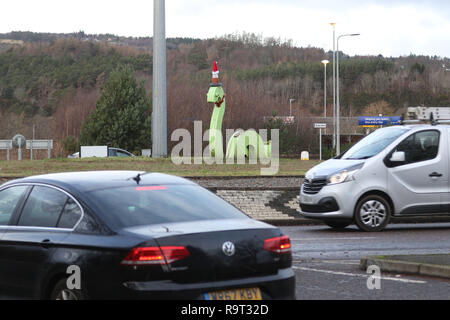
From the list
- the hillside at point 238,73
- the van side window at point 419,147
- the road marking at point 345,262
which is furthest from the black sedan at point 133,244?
the hillside at point 238,73

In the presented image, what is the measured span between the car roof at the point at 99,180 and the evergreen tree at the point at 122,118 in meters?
60.8

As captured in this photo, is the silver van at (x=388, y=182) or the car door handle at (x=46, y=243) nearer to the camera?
the car door handle at (x=46, y=243)

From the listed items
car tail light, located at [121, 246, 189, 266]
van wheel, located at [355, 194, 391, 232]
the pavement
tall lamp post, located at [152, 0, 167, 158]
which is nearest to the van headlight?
van wheel, located at [355, 194, 391, 232]

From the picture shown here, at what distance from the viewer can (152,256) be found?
19.6ft

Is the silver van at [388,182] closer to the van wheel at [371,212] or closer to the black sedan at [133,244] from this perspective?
the van wheel at [371,212]

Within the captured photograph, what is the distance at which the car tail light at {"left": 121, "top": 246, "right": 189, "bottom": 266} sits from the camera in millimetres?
5957

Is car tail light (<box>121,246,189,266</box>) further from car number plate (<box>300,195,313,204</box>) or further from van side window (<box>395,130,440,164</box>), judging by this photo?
van side window (<box>395,130,440,164</box>)

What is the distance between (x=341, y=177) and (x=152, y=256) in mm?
10489

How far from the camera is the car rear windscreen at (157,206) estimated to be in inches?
257

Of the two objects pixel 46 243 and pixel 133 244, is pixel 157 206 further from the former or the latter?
pixel 46 243

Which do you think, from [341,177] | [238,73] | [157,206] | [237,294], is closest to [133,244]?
[157,206]

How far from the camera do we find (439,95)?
17162 cm
